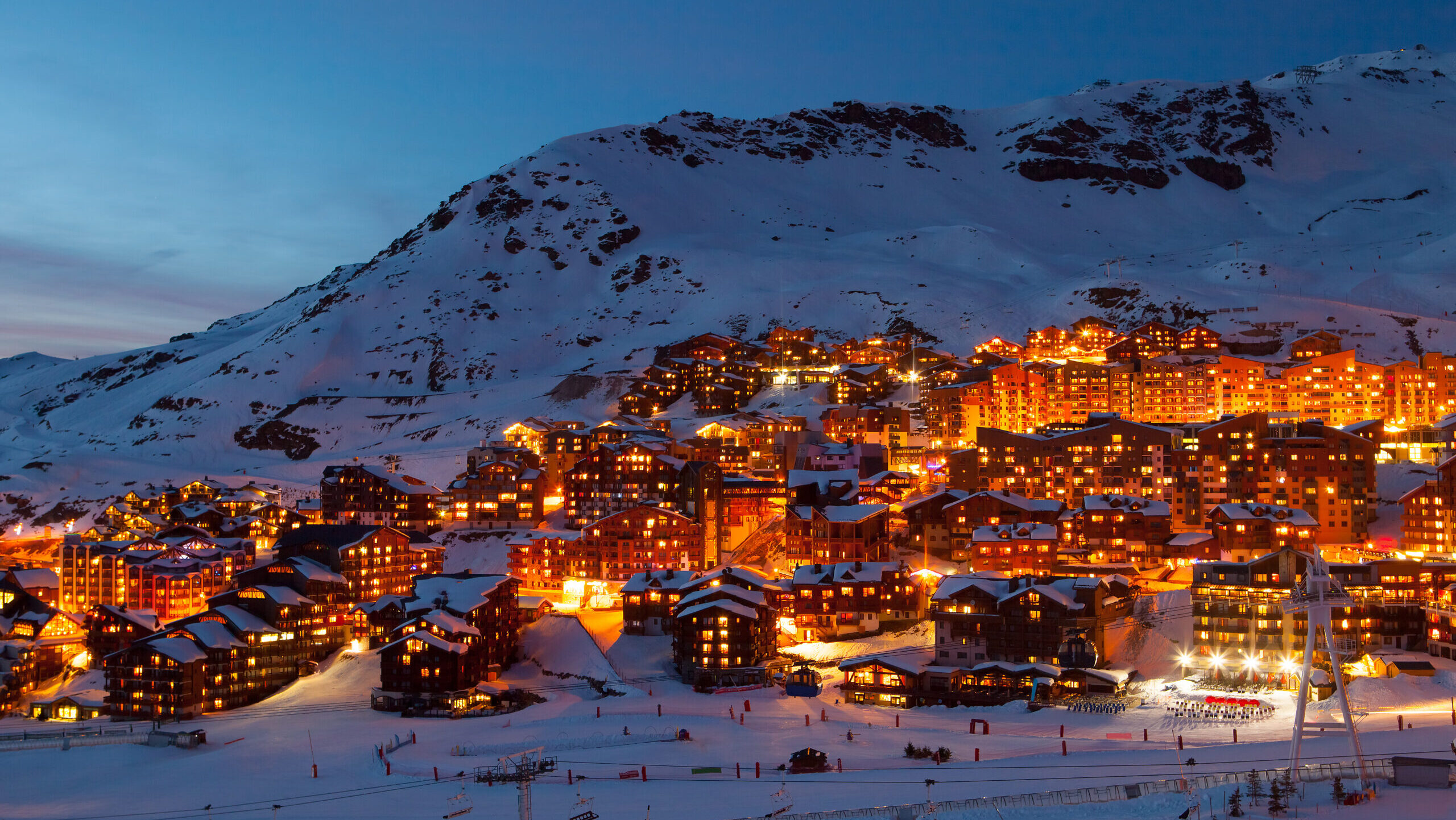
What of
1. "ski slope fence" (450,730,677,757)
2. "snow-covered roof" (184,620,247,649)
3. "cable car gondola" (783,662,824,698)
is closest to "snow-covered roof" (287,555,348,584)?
"snow-covered roof" (184,620,247,649)

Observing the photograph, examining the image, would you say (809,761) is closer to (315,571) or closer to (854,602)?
(854,602)

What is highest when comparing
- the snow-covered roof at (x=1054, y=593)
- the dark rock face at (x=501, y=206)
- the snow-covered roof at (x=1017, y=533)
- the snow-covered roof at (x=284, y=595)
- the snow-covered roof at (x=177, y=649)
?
the dark rock face at (x=501, y=206)

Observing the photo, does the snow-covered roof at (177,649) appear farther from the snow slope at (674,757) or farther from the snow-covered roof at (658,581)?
the snow-covered roof at (658,581)

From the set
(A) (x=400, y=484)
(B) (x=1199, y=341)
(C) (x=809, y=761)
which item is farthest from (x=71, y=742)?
(B) (x=1199, y=341)

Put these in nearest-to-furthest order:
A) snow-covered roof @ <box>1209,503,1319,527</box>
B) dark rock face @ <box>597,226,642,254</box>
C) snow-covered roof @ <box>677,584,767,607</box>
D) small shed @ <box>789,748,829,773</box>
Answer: small shed @ <box>789,748,829,773</box> → snow-covered roof @ <box>677,584,767,607</box> → snow-covered roof @ <box>1209,503,1319,527</box> → dark rock face @ <box>597,226,642,254</box>

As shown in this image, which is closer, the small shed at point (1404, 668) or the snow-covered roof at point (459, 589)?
the small shed at point (1404, 668)

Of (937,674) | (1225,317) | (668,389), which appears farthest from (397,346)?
(937,674)

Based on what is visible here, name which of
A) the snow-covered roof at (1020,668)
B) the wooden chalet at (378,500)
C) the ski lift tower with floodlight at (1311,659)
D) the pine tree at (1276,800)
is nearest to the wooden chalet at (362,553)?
the wooden chalet at (378,500)

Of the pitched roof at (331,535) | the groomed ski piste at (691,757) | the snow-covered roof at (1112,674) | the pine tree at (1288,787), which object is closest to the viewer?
the pine tree at (1288,787)

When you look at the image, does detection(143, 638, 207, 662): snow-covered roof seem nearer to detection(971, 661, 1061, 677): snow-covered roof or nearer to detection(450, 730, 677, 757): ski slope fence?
detection(450, 730, 677, 757): ski slope fence
